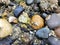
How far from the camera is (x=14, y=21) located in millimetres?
1884

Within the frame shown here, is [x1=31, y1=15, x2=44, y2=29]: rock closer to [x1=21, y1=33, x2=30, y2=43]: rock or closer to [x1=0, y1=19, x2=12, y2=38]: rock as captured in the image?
[x1=21, y1=33, x2=30, y2=43]: rock

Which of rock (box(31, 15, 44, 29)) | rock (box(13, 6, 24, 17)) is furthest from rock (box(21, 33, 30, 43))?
rock (box(13, 6, 24, 17))

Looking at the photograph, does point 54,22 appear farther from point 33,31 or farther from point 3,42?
point 3,42

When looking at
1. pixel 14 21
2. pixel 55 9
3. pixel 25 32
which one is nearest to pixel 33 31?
pixel 25 32

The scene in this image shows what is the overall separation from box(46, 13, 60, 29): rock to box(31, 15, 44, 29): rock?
2.4 inches

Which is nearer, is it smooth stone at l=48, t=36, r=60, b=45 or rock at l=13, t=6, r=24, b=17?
smooth stone at l=48, t=36, r=60, b=45

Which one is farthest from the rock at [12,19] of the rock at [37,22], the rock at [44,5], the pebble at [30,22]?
the rock at [44,5]

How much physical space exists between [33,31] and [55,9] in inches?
13.3

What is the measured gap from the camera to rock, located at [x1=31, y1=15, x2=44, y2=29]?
6.12 feet

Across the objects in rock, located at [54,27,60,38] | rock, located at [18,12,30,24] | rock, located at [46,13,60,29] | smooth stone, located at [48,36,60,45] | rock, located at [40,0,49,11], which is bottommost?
smooth stone, located at [48,36,60,45]

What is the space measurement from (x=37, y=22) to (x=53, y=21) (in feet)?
0.51

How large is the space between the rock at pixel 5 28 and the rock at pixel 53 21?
1.24 ft

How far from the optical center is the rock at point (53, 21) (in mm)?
1854

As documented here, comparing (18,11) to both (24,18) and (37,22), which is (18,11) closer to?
(24,18)
